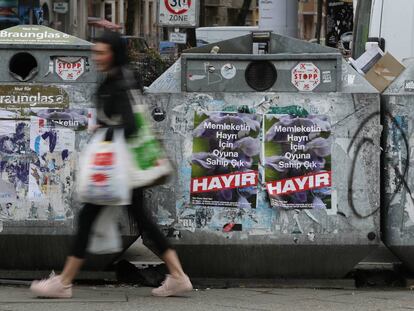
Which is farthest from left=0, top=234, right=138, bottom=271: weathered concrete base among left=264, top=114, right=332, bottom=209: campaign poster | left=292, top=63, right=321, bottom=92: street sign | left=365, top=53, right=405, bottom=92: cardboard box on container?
left=365, top=53, right=405, bottom=92: cardboard box on container

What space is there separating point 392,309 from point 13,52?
3.05m

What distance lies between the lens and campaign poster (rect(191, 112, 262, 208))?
21.8ft

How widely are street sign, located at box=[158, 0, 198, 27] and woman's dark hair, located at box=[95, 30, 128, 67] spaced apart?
12196 millimetres

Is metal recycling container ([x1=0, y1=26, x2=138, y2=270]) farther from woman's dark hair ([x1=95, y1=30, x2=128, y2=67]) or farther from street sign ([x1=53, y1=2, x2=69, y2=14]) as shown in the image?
street sign ([x1=53, y1=2, x2=69, y2=14])

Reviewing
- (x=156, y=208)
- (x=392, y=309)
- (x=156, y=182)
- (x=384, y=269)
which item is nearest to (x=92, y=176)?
(x=156, y=182)

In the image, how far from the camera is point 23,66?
23.2 ft

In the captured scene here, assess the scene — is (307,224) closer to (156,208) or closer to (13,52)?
(156,208)

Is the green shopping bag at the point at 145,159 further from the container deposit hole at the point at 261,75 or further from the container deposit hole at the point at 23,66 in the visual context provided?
the container deposit hole at the point at 23,66

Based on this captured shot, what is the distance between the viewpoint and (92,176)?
19.1ft

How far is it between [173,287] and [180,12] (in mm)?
12497

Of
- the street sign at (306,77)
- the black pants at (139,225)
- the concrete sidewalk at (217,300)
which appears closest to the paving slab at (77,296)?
the concrete sidewalk at (217,300)

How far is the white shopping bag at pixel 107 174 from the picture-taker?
582cm

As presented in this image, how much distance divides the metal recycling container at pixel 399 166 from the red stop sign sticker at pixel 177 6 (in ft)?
38.4

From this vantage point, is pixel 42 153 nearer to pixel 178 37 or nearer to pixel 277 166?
pixel 277 166
